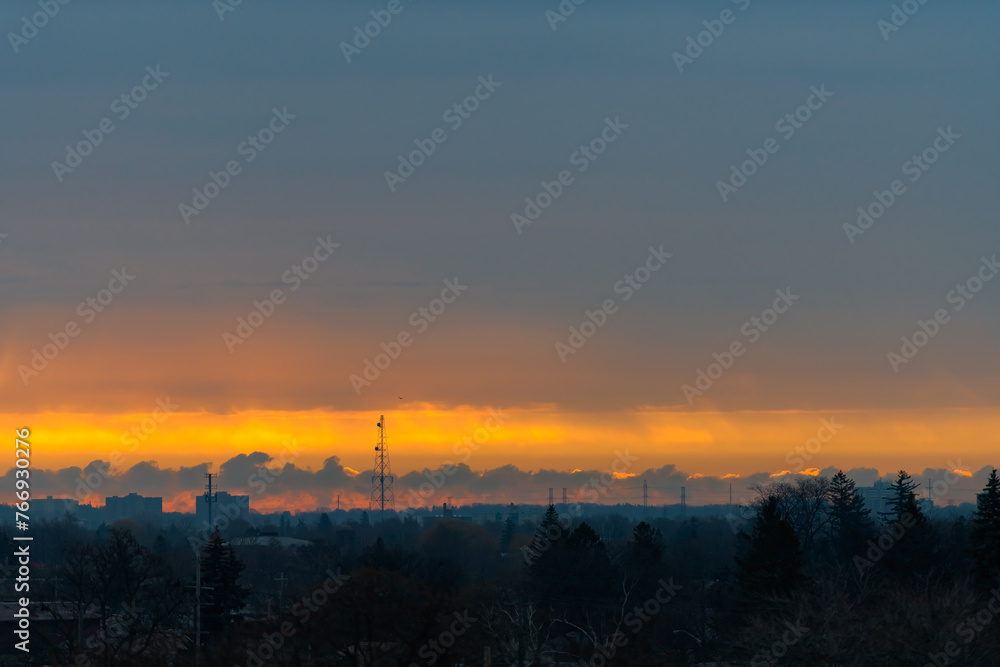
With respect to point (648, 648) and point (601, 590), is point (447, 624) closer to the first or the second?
point (648, 648)

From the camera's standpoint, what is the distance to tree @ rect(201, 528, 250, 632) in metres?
72.1

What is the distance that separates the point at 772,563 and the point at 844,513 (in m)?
43.2

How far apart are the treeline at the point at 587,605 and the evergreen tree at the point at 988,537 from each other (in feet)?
0.38

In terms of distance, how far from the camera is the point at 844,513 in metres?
112

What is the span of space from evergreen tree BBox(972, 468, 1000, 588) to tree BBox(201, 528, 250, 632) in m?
42.5

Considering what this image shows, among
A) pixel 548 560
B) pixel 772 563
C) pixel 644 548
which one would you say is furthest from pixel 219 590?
pixel 644 548

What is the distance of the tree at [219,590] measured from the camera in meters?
72.1
